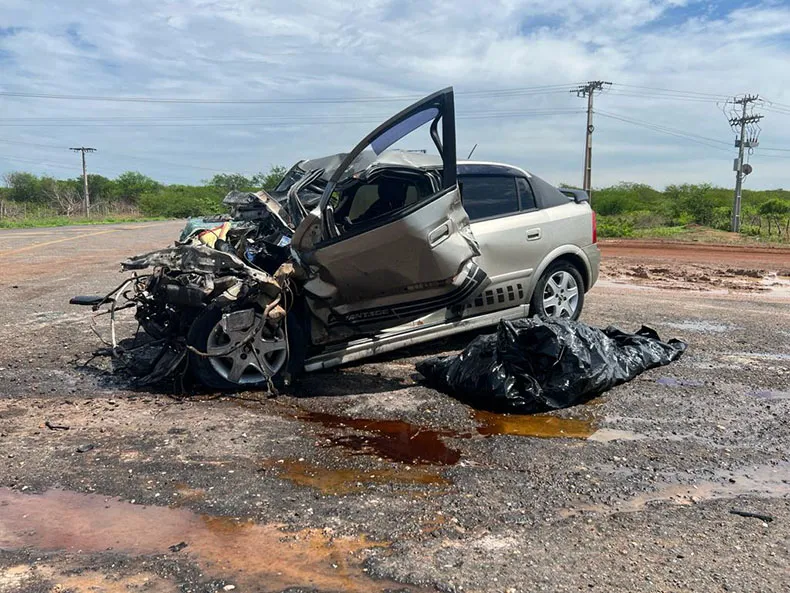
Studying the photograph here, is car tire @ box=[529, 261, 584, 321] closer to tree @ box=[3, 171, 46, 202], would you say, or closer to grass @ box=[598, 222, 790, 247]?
grass @ box=[598, 222, 790, 247]

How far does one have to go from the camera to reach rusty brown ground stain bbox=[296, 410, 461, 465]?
4031 mm

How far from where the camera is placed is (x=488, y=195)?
6574mm

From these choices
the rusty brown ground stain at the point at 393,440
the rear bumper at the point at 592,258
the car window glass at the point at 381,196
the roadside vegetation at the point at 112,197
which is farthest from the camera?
the roadside vegetation at the point at 112,197

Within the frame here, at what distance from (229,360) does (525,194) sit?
3491mm

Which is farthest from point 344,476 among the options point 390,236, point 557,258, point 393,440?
point 557,258

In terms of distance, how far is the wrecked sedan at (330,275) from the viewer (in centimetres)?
503

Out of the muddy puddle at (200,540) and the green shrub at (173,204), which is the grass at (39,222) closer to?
the green shrub at (173,204)

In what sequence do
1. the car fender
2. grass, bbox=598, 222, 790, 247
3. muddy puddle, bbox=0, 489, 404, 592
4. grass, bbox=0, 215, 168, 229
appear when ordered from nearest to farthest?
muddy puddle, bbox=0, 489, 404, 592
the car fender
grass, bbox=598, 222, 790, 247
grass, bbox=0, 215, 168, 229

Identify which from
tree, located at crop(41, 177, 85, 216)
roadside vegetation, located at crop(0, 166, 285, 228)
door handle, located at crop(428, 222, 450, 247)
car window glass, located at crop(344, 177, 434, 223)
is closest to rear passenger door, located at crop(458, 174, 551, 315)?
car window glass, located at crop(344, 177, 434, 223)

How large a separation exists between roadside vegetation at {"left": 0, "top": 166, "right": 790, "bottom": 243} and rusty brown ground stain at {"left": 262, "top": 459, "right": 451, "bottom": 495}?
1284 centimetres

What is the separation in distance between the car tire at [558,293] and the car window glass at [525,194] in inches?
26.0

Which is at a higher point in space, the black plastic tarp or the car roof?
the car roof

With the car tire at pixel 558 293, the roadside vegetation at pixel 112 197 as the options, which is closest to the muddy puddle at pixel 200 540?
the car tire at pixel 558 293

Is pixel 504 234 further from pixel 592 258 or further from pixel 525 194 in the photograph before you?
pixel 592 258
